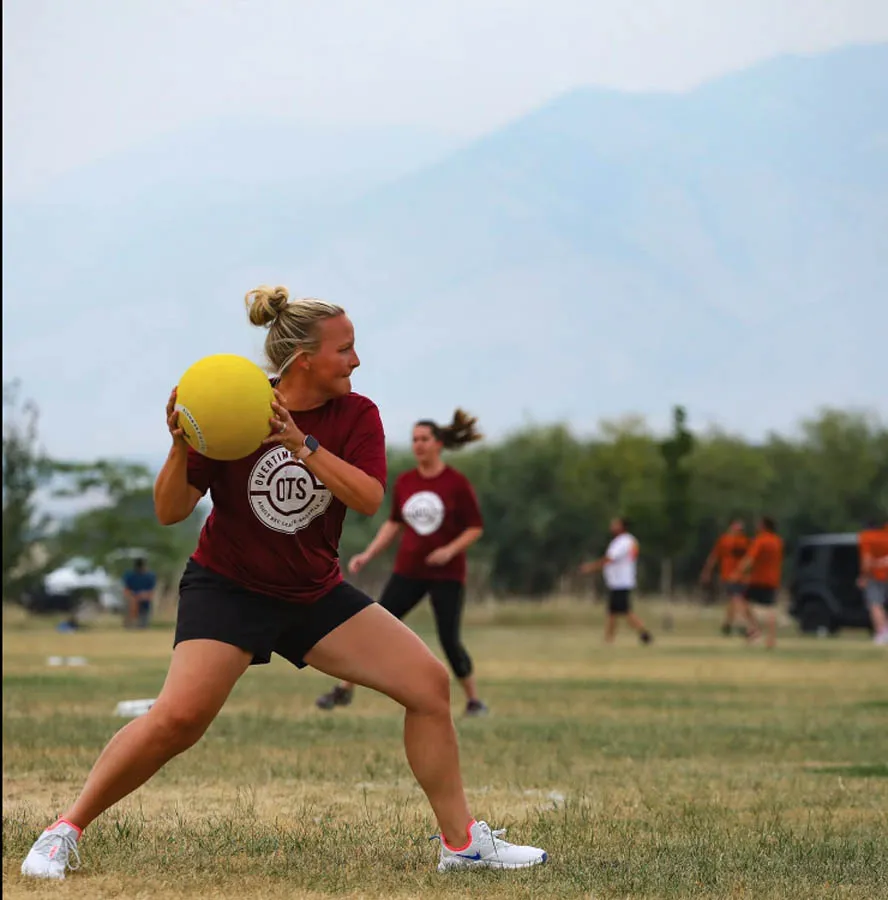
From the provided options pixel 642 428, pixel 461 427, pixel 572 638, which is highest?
pixel 642 428

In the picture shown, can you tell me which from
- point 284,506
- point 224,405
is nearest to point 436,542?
point 284,506

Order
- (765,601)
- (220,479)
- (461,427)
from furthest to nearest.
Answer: (765,601) < (461,427) < (220,479)

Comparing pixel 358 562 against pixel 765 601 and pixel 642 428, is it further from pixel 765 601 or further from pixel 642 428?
pixel 642 428

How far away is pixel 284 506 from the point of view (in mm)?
6066

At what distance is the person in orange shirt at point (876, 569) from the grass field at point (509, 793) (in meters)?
8.98

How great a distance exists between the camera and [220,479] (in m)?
6.08

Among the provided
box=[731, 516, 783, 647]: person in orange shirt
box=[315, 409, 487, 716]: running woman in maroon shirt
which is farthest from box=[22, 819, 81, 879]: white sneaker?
box=[731, 516, 783, 647]: person in orange shirt

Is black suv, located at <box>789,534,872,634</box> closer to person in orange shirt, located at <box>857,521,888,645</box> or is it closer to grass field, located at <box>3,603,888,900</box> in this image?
person in orange shirt, located at <box>857,521,888,645</box>

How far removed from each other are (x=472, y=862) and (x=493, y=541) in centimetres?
5753

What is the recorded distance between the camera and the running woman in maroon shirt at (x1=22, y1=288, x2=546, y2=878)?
5.91m

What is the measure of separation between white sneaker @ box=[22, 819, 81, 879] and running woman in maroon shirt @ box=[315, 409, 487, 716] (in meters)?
7.57

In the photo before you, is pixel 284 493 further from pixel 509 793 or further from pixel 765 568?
pixel 765 568

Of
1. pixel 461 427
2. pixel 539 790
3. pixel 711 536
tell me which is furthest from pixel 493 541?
pixel 539 790

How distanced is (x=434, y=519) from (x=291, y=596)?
24.9 feet
